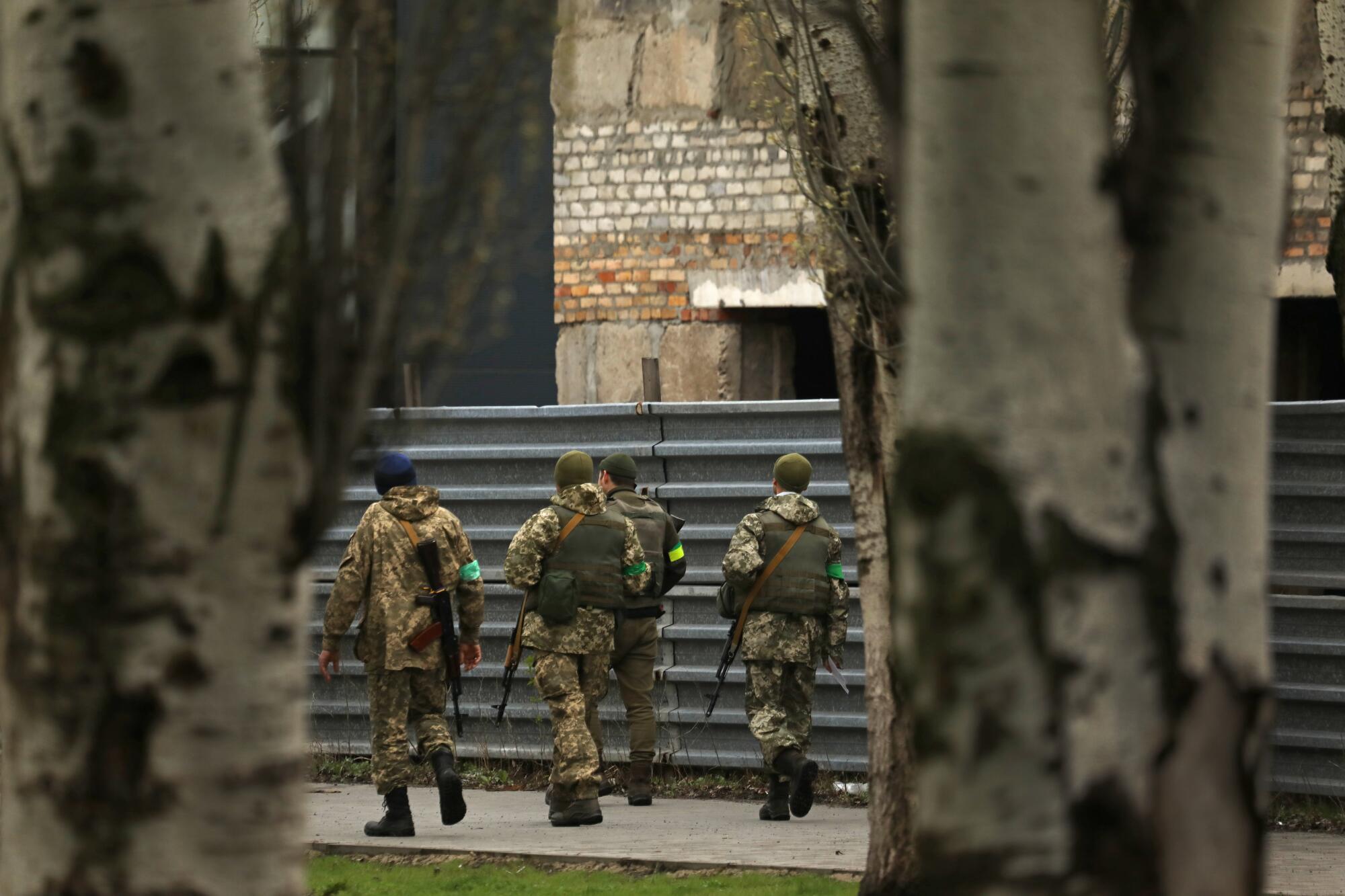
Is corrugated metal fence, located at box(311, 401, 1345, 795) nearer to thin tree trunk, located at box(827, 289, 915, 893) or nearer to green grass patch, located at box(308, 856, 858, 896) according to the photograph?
green grass patch, located at box(308, 856, 858, 896)

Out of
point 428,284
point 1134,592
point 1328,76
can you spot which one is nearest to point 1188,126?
point 1134,592

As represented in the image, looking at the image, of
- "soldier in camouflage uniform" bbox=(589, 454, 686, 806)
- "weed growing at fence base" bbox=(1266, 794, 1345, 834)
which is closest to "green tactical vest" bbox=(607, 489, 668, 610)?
"soldier in camouflage uniform" bbox=(589, 454, 686, 806)

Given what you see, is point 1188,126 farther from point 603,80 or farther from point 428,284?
point 603,80

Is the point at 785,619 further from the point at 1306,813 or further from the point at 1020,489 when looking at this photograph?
the point at 1020,489

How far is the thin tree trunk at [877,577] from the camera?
25.0 ft

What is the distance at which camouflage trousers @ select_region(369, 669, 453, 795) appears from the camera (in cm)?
1007

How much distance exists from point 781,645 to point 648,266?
518 centimetres

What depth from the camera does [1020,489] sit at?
9.98 ft

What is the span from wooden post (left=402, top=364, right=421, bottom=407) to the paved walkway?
10.6 ft

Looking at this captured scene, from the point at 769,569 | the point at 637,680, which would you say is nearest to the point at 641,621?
the point at 637,680

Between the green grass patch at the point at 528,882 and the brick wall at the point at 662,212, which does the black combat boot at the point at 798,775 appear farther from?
the brick wall at the point at 662,212

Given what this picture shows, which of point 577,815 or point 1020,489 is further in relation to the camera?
point 577,815

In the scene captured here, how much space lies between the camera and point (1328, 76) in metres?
8.61

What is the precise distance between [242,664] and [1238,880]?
5.54 feet
